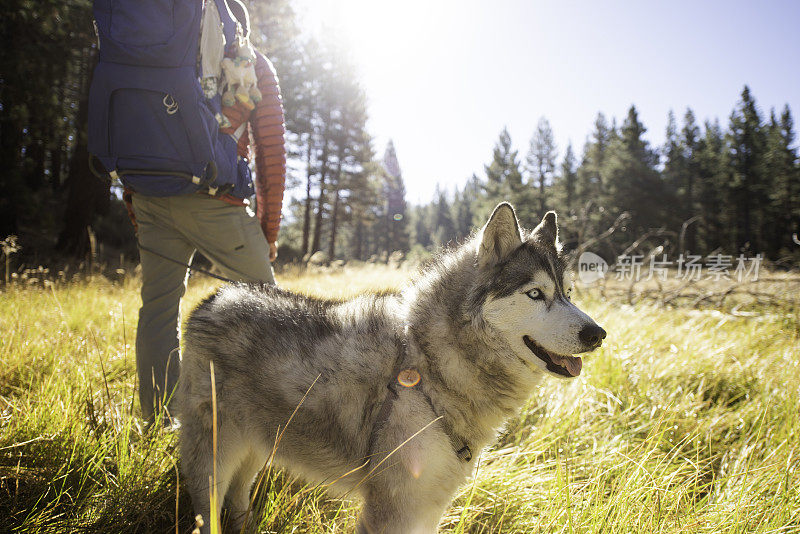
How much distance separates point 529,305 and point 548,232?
2.17 feet

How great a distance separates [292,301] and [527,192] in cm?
3843

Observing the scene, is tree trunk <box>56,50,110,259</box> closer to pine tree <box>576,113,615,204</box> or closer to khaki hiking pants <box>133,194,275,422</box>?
khaki hiking pants <box>133,194,275,422</box>

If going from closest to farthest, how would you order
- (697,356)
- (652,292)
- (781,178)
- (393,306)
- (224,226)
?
(393,306) < (224,226) < (697,356) < (652,292) < (781,178)

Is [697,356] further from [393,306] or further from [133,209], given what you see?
[133,209]

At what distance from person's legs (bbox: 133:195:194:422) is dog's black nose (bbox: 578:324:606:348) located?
241 centimetres

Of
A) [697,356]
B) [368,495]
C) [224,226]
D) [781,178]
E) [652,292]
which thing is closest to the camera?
[368,495]

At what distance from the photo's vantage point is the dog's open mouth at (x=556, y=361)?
6.18 ft

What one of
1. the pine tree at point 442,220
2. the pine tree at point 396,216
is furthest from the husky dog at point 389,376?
the pine tree at point 442,220

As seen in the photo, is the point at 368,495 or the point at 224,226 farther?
the point at 224,226

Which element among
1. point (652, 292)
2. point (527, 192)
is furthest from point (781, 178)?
point (652, 292)

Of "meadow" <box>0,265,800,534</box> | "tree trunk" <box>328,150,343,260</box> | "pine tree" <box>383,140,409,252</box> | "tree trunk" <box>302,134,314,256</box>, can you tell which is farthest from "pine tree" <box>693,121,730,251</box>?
"meadow" <box>0,265,800,534</box>

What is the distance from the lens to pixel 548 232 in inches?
94.4

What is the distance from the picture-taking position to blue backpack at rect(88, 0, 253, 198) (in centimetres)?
218

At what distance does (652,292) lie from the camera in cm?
827
